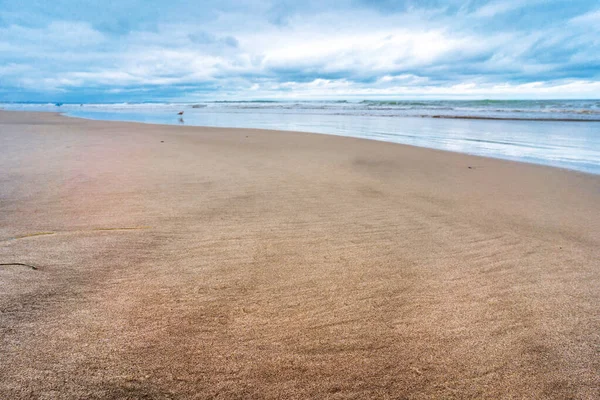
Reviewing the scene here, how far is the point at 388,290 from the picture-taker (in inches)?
81.3

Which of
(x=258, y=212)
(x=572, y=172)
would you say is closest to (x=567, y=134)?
(x=572, y=172)

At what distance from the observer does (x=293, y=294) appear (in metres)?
2.01

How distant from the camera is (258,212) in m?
3.43

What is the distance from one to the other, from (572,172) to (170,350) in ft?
22.2

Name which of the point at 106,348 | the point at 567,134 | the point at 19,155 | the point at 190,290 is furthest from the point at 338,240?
the point at 567,134

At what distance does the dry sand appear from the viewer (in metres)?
1.42

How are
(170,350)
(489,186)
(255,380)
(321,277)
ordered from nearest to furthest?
(255,380)
(170,350)
(321,277)
(489,186)

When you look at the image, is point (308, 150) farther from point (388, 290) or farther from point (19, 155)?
point (388, 290)

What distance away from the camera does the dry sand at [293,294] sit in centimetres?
142

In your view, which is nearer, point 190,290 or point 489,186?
point 190,290

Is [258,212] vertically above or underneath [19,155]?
underneath

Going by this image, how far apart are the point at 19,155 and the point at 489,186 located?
7592mm

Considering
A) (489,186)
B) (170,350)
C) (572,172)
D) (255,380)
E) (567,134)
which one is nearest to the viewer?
(255,380)

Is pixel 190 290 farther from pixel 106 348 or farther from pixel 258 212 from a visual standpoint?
pixel 258 212
